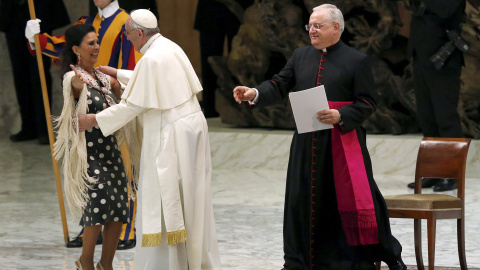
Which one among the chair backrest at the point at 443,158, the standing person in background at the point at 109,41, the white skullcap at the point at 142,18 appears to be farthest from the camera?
the standing person in background at the point at 109,41

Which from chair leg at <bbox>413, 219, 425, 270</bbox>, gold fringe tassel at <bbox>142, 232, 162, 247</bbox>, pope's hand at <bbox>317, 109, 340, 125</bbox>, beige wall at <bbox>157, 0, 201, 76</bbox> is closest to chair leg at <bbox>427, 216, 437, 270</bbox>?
chair leg at <bbox>413, 219, 425, 270</bbox>

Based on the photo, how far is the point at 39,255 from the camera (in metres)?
6.62

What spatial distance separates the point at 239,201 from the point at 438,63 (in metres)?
2.18

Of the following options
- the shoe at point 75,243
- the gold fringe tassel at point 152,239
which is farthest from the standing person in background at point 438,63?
the gold fringe tassel at point 152,239

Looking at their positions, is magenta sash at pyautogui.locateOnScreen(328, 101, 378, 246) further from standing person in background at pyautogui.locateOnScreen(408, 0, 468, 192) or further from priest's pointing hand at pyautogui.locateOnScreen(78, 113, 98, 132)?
standing person in background at pyautogui.locateOnScreen(408, 0, 468, 192)

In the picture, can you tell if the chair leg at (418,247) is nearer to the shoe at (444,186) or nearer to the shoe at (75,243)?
the shoe at (75,243)

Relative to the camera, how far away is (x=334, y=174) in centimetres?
548

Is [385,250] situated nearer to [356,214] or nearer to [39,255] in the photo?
[356,214]

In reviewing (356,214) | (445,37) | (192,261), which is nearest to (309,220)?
(356,214)

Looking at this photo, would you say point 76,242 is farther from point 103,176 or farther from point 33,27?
point 33,27

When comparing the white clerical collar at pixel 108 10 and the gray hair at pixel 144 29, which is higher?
the white clerical collar at pixel 108 10

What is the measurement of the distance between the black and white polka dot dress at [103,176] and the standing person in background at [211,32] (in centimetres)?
635

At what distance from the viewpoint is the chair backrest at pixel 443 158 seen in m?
5.99

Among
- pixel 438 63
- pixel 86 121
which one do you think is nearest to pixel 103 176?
pixel 86 121
